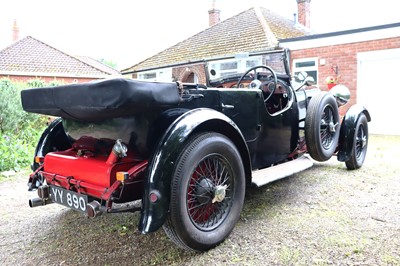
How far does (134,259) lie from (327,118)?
280 centimetres

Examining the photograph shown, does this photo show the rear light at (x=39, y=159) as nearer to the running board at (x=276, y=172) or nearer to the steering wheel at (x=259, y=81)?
the running board at (x=276, y=172)

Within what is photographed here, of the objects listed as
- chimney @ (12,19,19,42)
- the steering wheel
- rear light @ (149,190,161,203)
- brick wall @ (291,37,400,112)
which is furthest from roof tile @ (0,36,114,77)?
rear light @ (149,190,161,203)

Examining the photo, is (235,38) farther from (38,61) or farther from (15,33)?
(15,33)

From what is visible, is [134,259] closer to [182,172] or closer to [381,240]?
[182,172]

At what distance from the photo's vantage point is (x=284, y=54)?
3.67 m

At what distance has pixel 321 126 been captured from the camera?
379 centimetres

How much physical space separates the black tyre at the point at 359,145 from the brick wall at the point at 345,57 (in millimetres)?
5903

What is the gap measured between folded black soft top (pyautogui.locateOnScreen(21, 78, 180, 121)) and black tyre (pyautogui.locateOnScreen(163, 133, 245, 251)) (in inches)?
15.5

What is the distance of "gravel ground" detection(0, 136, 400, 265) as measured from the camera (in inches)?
86.4

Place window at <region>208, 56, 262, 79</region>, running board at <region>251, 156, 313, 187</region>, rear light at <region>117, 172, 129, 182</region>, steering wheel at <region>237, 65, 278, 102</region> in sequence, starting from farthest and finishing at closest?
1. window at <region>208, 56, 262, 79</region>
2. steering wheel at <region>237, 65, 278, 102</region>
3. running board at <region>251, 156, 313, 187</region>
4. rear light at <region>117, 172, 129, 182</region>

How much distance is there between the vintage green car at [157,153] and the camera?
1999 millimetres

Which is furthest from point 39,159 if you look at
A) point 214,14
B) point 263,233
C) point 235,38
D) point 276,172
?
point 214,14

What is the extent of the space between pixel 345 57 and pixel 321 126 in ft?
23.8

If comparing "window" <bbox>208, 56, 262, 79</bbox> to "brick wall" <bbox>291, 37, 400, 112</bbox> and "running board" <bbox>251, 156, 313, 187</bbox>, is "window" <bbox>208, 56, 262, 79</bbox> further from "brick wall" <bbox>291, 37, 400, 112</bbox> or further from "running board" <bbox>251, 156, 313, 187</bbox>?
"brick wall" <bbox>291, 37, 400, 112</bbox>
